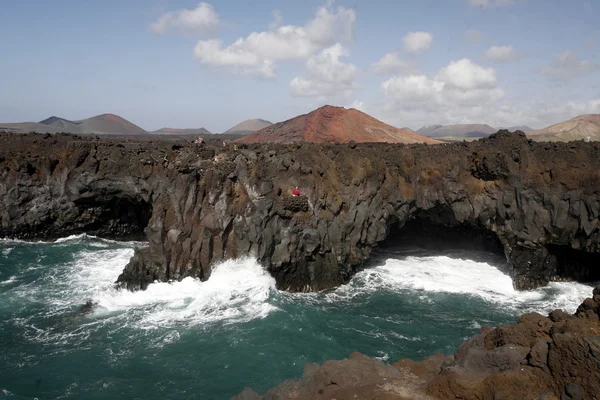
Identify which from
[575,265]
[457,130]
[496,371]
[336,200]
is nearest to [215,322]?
[336,200]

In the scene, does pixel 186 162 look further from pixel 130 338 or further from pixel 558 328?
pixel 558 328

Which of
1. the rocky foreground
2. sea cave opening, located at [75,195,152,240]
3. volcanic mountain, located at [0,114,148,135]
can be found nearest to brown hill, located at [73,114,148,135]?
volcanic mountain, located at [0,114,148,135]

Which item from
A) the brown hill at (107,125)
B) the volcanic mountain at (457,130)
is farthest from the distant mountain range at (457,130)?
the brown hill at (107,125)

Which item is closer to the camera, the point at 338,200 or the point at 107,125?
the point at 338,200

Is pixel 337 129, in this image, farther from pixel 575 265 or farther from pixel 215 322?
pixel 215 322

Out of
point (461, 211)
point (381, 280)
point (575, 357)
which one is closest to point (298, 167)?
point (381, 280)

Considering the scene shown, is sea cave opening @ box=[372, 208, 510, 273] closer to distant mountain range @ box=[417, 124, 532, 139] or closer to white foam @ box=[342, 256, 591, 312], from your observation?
white foam @ box=[342, 256, 591, 312]
